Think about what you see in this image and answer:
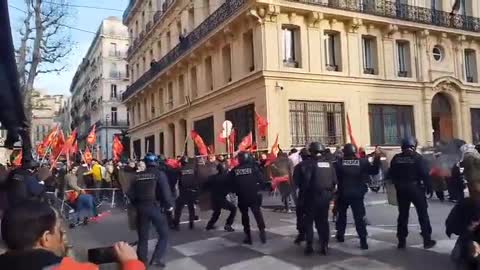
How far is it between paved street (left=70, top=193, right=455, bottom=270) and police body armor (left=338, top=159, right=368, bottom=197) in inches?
36.3

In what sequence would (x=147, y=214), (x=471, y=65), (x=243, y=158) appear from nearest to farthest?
(x=147, y=214) < (x=243, y=158) < (x=471, y=65)

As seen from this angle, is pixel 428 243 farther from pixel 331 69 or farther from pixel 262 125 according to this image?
pixel 331 69

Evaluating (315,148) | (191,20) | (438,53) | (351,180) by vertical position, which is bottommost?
(351,180)

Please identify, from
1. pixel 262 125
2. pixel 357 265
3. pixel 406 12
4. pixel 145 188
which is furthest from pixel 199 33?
pixel 357 265

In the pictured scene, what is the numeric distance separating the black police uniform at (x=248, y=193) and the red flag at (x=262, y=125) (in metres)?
10.2

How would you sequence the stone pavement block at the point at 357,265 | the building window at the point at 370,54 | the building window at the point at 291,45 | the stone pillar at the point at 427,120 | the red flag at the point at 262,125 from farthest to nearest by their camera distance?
the stone pillar at the point at 427,120 → the building window at the point at 370,54 → the building window at the point at 291,45 → the red flag at the point at 262,125 → the stone pavement block at the point at 357,265

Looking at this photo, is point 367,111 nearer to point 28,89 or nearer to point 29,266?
point 28,89

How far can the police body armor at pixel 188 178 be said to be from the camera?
12102 millimetres

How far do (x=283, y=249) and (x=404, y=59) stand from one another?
18722 mm

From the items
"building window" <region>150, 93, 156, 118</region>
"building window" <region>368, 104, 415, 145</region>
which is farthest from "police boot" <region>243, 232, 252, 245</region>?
"building window" <region>150, 93, 156, 118</region>

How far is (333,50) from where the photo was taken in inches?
906

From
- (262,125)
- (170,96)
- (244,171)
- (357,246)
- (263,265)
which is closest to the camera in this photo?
(263,265)

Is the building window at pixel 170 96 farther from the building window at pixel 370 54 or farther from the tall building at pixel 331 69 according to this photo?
the building window at pixel 370 54

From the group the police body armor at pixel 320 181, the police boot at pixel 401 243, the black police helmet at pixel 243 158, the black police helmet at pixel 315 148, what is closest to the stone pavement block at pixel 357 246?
the police boot at pixel 401 243
